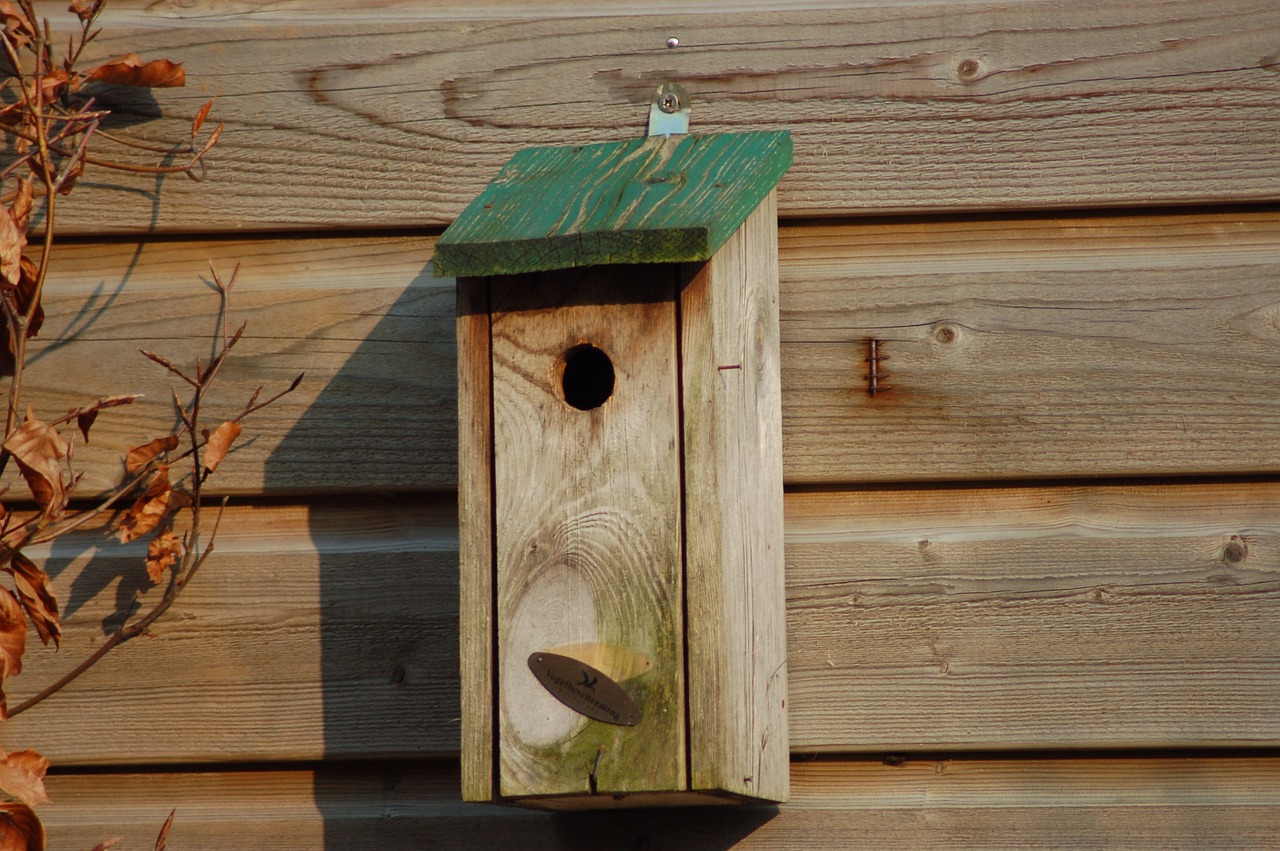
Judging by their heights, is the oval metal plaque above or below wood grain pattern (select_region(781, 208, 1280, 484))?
below

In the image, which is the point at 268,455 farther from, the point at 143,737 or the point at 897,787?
the point at 897,787

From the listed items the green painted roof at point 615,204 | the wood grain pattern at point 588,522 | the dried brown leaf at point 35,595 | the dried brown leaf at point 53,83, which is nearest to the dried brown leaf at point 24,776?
the dried brown leaf at point 35,595

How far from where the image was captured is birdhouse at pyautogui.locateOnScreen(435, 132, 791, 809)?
1320 millimetres

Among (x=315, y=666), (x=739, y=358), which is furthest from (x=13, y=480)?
(x=739, y=358)

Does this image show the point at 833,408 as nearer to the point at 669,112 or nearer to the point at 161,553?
the point at 669,112

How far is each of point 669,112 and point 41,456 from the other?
2.85ft

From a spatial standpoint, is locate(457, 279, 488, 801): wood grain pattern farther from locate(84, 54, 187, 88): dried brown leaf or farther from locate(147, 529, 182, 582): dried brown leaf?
locate(84, 54, 187, 88): dried brown leaf

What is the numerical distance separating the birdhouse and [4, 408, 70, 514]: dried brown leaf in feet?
1.55

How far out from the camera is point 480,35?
69.7 inches

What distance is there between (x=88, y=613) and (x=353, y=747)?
40cm

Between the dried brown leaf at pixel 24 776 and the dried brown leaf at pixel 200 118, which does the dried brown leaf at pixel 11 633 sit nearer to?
the dried brown leaf at pixel 24 776

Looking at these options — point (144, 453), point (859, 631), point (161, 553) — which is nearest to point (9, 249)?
point (144, 453)

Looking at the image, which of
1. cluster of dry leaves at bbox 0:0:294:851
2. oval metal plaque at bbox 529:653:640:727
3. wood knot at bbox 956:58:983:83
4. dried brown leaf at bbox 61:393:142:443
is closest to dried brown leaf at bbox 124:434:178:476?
cluster of dry leaves at bbox 0:0:294:851

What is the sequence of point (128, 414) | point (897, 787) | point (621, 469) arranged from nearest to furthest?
point (621, 469) < point (897, 787) < point (128, 414)
